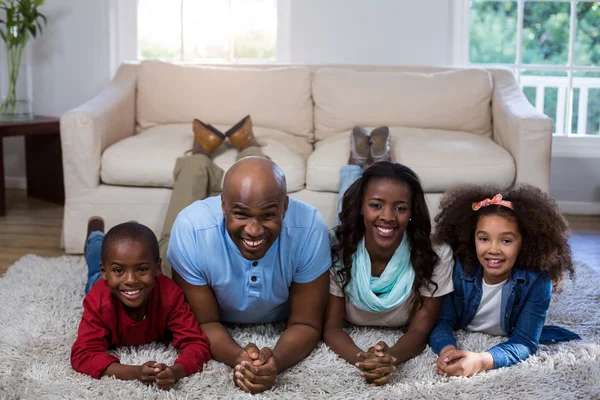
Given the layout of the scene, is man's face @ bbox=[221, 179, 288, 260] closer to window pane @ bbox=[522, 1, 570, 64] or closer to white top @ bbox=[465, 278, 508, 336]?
white top @ bbox=[465, 278, 508, 336]

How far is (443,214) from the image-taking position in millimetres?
2328

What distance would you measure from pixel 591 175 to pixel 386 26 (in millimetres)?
1391

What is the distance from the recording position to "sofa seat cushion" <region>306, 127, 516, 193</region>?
125 inches

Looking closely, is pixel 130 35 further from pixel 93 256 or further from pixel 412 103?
pixel 93 256

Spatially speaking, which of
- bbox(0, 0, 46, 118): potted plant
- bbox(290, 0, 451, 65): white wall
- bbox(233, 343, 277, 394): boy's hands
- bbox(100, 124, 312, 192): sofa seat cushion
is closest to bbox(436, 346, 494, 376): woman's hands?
bbox(233, 343, 277, 394): boy's hands

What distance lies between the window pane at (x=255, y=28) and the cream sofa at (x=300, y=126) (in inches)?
18.0

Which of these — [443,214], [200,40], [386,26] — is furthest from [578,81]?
[443,214]

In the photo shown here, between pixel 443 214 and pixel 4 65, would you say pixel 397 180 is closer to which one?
pixel 443 214

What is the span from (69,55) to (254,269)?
296cm

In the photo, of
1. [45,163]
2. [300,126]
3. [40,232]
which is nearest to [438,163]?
[300,126]

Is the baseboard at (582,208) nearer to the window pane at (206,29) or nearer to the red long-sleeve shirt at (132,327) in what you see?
the window pane at (206,29)

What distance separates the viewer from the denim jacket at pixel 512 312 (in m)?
2.12

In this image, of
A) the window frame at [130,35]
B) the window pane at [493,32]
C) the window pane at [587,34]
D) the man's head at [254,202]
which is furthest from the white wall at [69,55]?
the man's head at [254,202]

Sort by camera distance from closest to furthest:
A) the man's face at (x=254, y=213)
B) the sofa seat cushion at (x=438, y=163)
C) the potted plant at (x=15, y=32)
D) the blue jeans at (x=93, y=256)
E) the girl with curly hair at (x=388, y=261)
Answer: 1. the man's face at (x=254, y=213)
2. the girl with curly hair at (x=388, y=261)
3. the blue jeans at (x=93, y=256)
4. the sofa seat cushion at (x=438, y=163)
5. the potted plant at (x=15, y=32)
